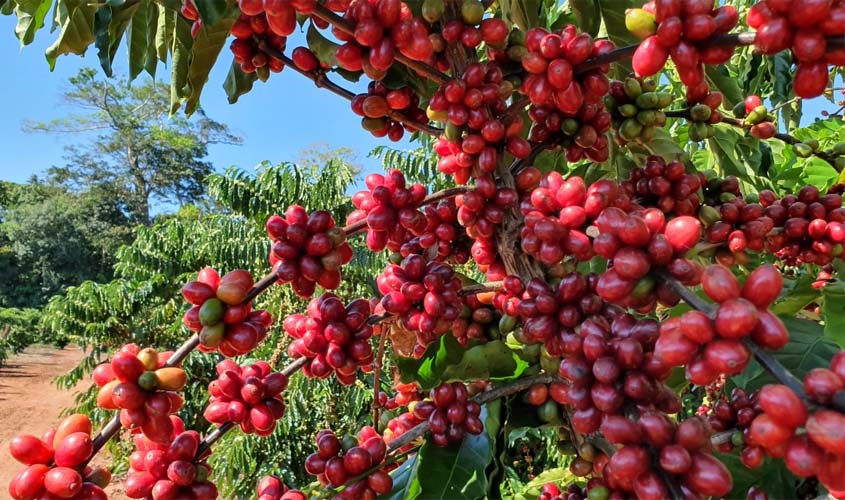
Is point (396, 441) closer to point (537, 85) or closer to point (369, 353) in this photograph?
point (369, 353)

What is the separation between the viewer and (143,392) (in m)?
0.69

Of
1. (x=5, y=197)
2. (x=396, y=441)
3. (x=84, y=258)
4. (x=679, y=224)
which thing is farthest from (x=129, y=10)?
(x=5, y=197)

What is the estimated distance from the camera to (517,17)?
1.02 meters

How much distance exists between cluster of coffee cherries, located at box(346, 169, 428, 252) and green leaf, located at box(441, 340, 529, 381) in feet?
0.72

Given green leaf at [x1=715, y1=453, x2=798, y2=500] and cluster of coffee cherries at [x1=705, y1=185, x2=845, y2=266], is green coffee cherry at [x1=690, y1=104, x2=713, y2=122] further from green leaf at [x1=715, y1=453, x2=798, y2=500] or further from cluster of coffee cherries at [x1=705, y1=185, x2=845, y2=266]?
green leaf at [x1=715, y1=453, x2=798, y2=500]

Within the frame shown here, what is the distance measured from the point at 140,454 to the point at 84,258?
26.5 m

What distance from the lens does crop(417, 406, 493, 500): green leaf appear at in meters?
0.87

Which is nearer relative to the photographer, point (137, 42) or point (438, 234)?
point (438, 234)

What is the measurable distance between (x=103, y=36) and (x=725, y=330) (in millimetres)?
1350

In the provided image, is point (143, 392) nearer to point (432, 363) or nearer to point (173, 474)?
point (173, 474)

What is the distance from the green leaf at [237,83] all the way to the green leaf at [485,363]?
644mm

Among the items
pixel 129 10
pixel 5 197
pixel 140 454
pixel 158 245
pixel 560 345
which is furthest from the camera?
pixel 5 197

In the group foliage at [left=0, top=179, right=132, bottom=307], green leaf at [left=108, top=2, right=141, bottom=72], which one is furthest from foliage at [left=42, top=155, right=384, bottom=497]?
foliage at [left=0, top=179, right=132, bottom=307]

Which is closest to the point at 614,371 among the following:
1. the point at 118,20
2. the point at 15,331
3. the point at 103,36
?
the point at 118,20
